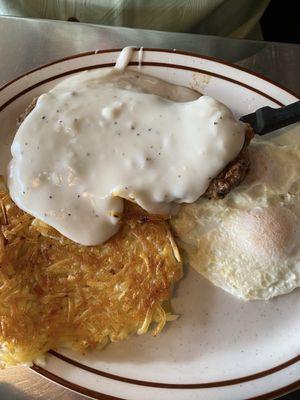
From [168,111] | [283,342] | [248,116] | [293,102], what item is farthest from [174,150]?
[283,342]

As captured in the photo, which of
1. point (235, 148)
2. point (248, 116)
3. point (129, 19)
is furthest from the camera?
point (129, 19)

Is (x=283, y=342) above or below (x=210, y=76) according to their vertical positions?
below

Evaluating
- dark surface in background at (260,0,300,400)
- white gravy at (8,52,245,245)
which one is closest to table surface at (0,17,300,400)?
white gravy at (8,52,245,245)

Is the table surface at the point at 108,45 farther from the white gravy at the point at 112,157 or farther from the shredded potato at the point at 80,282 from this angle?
the shredded potato at the point at 80,282

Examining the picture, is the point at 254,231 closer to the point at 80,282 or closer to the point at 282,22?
the point at 80,282

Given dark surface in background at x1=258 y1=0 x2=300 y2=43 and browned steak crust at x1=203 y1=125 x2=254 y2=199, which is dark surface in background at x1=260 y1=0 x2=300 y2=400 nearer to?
dark surface in background at x1=258 y1=0 x2=300 y2=43

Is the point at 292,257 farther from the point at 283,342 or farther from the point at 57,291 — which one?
the point at 57,291

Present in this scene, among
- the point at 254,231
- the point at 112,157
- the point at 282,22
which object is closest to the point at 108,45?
the point at 112,157
